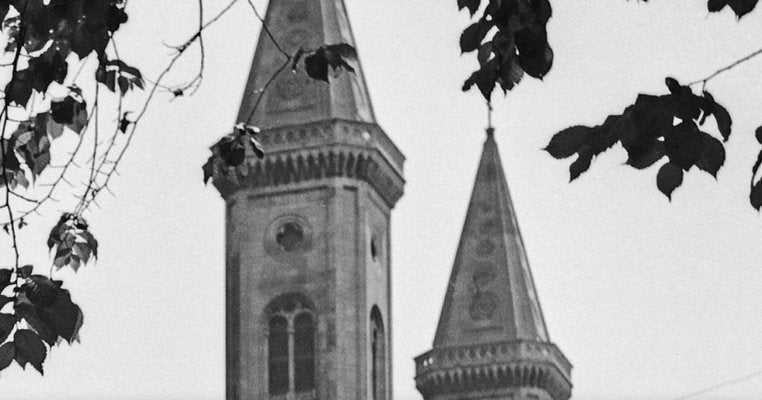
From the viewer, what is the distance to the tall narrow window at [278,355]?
4156 centimetres

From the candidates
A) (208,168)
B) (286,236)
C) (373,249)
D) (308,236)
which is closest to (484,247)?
(373,249)

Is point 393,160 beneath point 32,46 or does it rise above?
above

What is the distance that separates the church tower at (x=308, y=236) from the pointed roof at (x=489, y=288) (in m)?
6.79

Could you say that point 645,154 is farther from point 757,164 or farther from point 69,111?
point 69,111

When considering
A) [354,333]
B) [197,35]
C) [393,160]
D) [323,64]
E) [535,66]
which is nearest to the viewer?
[535,66]

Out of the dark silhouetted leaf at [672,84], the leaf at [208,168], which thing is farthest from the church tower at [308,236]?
the dark silhouetted leaf at [672,84]

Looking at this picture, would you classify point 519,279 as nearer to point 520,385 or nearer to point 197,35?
point 520,385

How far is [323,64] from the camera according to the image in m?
10.1

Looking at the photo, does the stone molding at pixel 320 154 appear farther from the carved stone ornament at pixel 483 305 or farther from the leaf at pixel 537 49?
the leaf at pixel 537 49

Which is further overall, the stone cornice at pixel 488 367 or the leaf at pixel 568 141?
the stone cornice at pixel 488 367

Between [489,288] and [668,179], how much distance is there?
42.7 meters

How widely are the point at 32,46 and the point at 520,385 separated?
4093 cm

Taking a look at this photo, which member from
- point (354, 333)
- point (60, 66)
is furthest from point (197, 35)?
point (354, 333)

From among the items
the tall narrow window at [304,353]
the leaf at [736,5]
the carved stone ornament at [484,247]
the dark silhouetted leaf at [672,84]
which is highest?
the carved stone ornament at [484,247]
